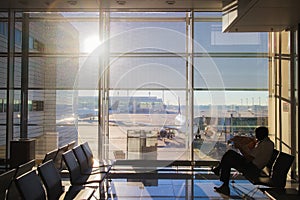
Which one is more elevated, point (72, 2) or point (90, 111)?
point (72, 2)

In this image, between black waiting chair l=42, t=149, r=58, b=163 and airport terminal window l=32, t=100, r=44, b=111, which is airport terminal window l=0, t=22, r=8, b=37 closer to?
airport terminal window l=32, t=100, r=44, b=111

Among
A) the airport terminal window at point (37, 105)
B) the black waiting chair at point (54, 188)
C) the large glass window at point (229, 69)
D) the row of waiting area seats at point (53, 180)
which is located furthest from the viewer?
the airport terminal window at point (37, 105)

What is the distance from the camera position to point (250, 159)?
511cm

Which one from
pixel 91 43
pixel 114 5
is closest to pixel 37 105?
pixel 91 43

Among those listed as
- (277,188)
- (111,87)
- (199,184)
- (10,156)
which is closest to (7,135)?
(10,156)

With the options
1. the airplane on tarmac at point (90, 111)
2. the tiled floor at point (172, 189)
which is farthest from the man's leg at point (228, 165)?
the airplane on tarmac at point (90, 111)

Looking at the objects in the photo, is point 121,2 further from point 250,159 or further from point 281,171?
point 281,171

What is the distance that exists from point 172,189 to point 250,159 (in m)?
1.35

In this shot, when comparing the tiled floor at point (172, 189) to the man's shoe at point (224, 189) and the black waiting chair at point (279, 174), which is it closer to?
the man's shoe at point (224, 189)

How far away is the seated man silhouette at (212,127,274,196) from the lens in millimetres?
4965

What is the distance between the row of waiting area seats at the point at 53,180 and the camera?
2.80 metres

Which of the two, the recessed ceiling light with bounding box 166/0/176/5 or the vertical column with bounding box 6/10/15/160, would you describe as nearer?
the recessed ceiling light with bounding box 166/0/176/5

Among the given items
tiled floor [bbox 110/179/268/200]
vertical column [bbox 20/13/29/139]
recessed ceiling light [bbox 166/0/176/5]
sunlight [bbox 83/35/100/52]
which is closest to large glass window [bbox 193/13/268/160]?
recessed ceiling light [bbox 166/0/176/5]

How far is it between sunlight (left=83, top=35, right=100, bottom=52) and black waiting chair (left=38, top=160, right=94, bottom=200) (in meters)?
4.04
